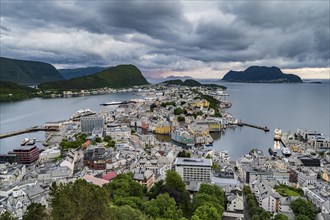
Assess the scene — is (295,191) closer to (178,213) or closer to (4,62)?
(178,213)

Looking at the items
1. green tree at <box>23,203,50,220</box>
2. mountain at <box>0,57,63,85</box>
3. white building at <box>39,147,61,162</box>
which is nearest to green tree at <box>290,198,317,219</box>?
green tree at <box>23,203,50,220</box>

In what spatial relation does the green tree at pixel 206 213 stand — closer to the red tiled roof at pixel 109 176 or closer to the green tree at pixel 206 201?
the green tree at pixel 206 201

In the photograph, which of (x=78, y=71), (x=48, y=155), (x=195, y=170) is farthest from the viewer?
(x=78, y=71)

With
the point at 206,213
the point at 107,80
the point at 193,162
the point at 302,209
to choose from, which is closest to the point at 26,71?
the point at 107,80

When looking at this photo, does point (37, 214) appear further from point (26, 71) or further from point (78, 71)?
point (78, 71)

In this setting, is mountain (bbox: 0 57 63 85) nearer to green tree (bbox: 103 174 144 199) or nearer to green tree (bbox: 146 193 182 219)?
green tree (bbox: 103 174 144 199)

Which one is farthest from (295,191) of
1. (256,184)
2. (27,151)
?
(27,151)

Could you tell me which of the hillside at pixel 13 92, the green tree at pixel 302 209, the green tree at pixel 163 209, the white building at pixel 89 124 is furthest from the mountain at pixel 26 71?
the green tree at pixel 302 209
